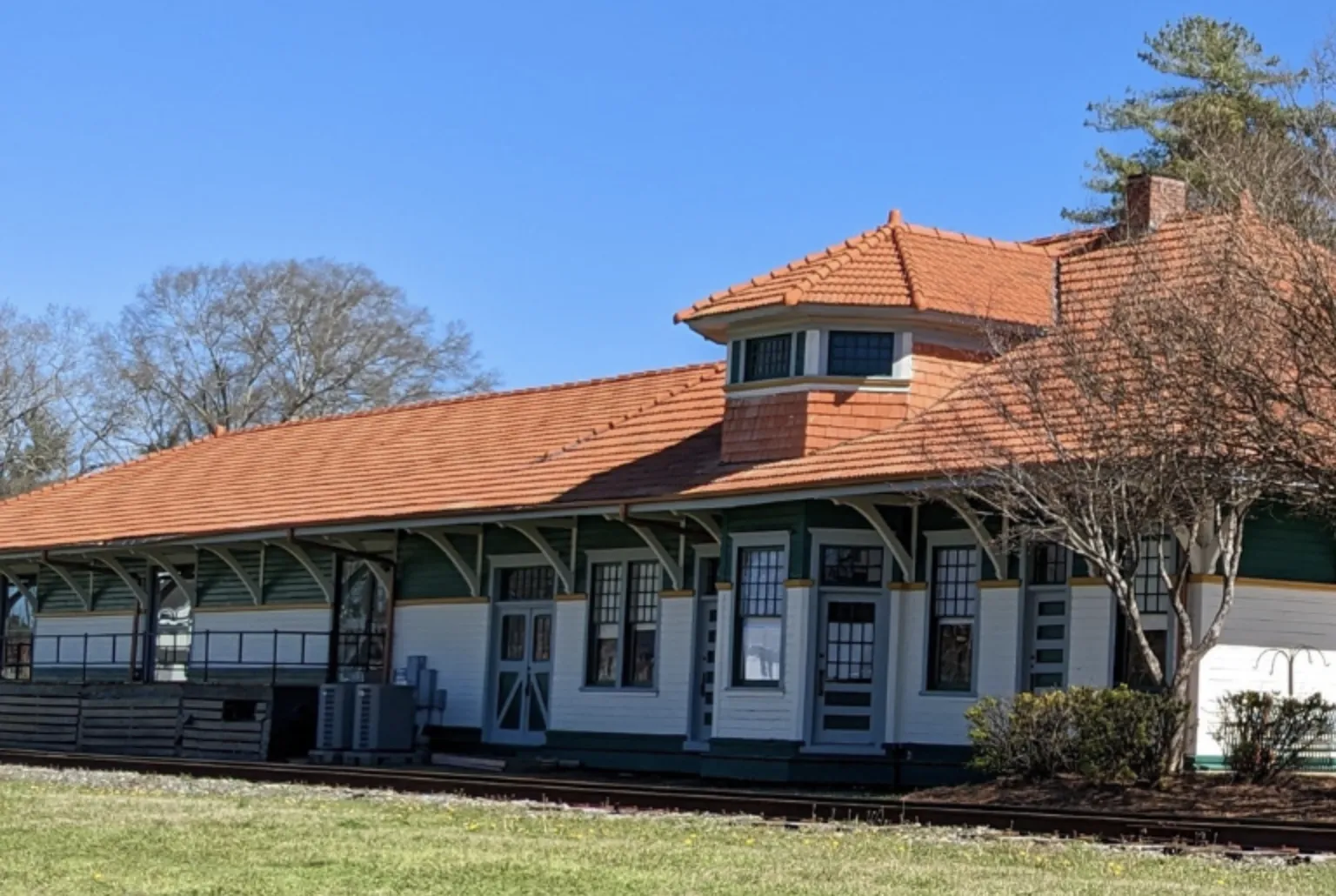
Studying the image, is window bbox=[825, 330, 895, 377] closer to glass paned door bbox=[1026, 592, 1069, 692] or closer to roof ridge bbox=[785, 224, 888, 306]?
roof ridge bbox=[785, 224, 888, 306]

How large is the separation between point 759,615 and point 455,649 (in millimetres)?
6948

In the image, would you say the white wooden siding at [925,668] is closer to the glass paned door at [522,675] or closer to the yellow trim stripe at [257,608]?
the glass paned door at [522,675]

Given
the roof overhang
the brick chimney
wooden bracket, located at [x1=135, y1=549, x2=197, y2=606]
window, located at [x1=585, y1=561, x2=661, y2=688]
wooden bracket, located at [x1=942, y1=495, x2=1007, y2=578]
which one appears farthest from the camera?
wooden bracket, located at [x1=135, y1=549, x2=197, y2=606]

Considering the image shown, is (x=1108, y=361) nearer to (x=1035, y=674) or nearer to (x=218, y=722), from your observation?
(x=1035, y=674)

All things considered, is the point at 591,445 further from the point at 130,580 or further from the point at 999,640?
the point at 130,580

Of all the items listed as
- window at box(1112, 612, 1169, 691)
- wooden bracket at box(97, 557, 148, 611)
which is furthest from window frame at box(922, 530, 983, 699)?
wooden bracket at box(97, 557, 148, 611)

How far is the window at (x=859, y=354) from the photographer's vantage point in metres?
27.5

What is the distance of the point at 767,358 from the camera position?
92.5 feet

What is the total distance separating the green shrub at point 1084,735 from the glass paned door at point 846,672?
3.39 m

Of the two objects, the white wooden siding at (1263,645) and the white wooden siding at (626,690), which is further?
the white wooden siding at (626,690)

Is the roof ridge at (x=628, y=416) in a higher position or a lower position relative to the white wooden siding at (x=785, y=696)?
higher

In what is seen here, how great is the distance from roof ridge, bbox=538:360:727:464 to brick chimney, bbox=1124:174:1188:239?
648 centimetres

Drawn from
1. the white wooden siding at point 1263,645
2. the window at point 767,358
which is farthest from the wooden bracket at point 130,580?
the white wooden siding at point 1263,645

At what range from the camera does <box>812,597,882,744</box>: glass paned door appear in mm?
26328
